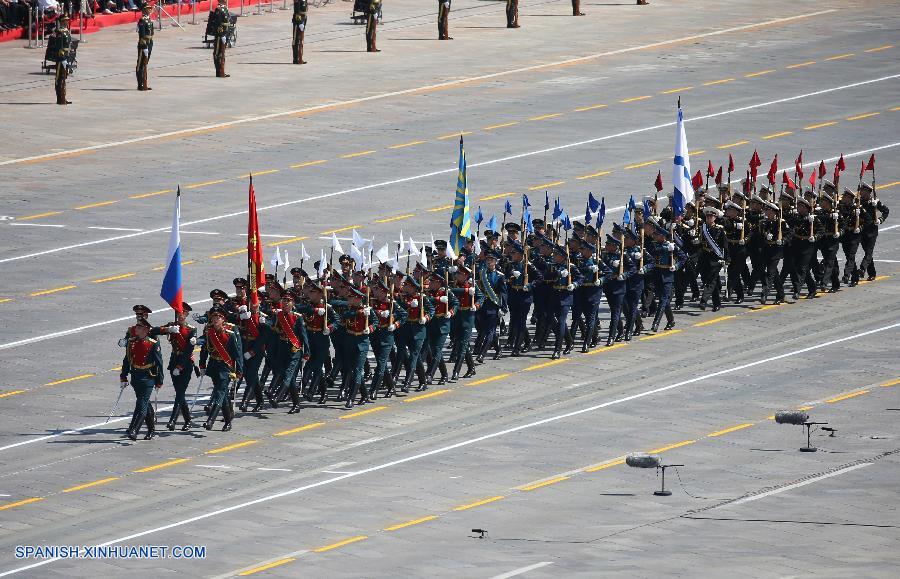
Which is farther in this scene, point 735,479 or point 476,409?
point 476,409

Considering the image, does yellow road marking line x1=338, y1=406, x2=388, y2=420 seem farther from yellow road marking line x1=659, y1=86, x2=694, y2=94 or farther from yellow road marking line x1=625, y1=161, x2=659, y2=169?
yellow road marking line x1=659, y1=86, x2=694, y2=94

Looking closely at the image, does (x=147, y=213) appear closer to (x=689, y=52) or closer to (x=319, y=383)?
(x=319, y=383)

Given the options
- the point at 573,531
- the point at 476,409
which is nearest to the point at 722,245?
the point at 476,409

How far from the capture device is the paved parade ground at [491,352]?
2742cm

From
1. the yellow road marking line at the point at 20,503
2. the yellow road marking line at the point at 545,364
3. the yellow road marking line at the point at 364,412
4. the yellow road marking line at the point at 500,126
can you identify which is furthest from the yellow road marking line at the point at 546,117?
the yellow road marking line at the point at 20,503

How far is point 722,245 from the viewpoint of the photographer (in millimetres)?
40531

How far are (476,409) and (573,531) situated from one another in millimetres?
→ 6808

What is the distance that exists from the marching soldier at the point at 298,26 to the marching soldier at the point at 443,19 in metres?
5.01

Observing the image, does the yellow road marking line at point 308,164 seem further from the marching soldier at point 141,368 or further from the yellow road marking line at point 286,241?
the marching soldier at point 141,368

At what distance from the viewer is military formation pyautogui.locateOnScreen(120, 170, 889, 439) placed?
3303cm

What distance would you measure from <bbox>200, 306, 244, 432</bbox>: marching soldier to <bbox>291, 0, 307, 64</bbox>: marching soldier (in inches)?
1231

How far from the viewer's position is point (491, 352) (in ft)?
125

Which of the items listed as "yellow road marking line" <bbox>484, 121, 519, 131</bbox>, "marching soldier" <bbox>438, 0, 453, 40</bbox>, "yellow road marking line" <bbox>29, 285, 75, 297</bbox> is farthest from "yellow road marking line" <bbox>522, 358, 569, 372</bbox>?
"marching soldier" <bbox>438, 0, 453, 40</bbox>

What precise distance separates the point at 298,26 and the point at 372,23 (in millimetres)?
2759
